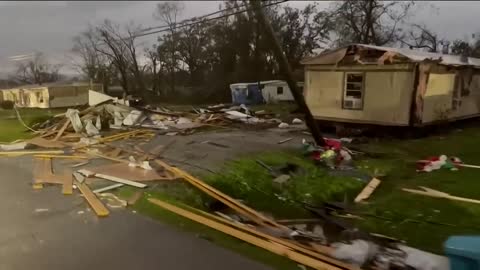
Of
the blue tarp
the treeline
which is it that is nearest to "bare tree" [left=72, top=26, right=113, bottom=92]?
the treeline

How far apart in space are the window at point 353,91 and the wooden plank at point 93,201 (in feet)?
34.4

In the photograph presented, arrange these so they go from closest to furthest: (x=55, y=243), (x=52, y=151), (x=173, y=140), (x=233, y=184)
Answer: (x=55, y=243) → (x=233, y=184) → (x=52, y=151) → (x=173, y=140)

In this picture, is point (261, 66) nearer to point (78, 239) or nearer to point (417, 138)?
point (417, 138)

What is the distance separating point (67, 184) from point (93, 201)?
1587 millimetres

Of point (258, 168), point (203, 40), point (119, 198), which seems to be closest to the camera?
point (119, 198)

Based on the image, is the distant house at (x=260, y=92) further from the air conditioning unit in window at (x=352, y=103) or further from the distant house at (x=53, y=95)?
the air conditioning unit in window at (x=352, y=103)

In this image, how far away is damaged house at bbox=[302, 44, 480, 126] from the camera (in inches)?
555

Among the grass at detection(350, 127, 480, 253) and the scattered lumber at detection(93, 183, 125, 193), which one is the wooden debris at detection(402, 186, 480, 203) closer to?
the grass at detection(350, 127, 480, 253)

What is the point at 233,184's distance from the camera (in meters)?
8.59

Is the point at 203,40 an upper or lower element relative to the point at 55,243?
upper

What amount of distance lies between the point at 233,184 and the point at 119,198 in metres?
2.33

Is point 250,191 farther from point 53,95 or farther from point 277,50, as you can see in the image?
point 53,95

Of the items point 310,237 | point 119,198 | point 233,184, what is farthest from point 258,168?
point 310,237

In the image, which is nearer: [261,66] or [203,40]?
[203,40]
